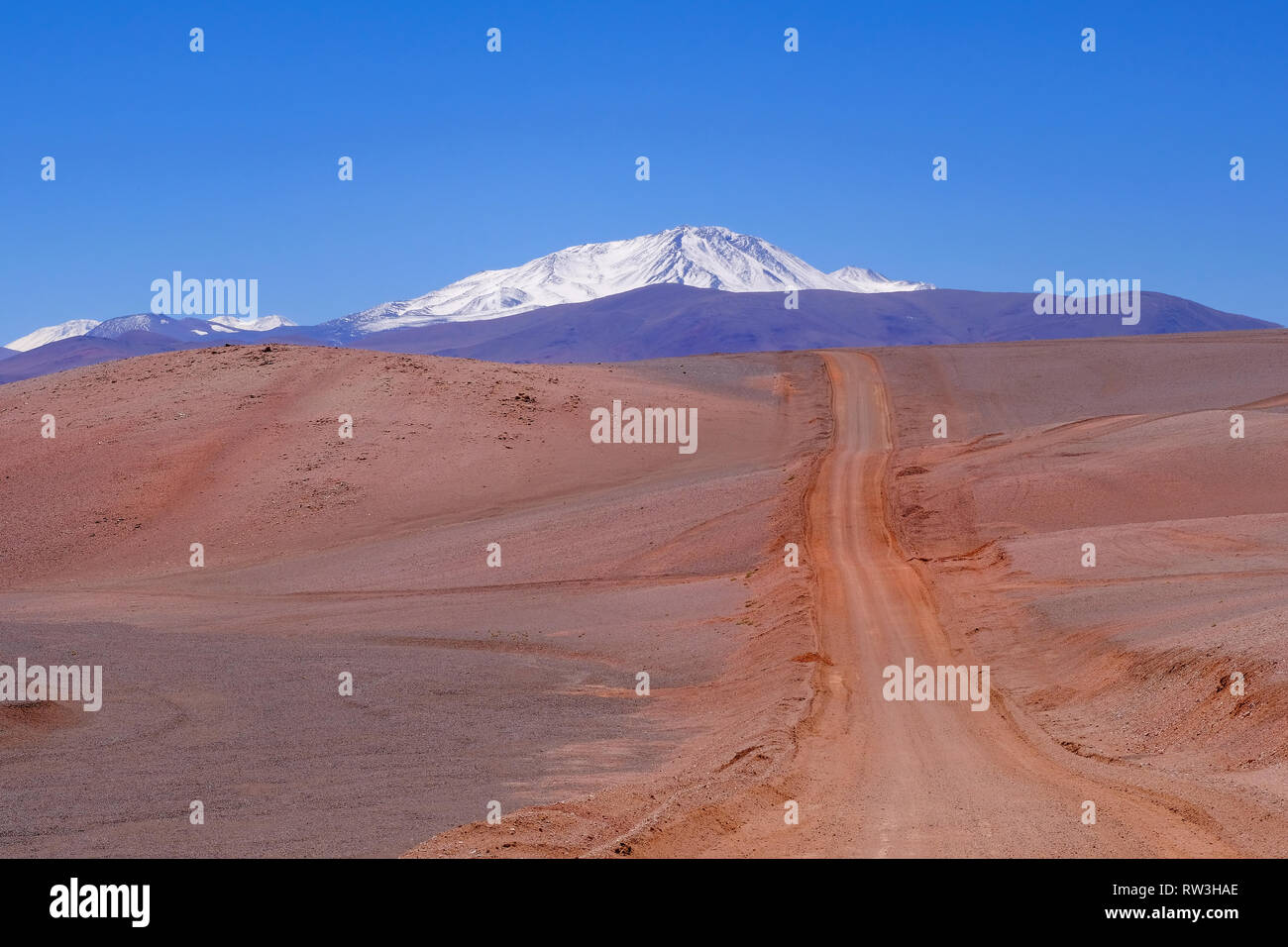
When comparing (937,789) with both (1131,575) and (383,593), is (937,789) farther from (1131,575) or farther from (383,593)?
(383,593)

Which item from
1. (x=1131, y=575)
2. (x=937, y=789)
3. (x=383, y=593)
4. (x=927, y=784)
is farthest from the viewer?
(x=383, y=593)

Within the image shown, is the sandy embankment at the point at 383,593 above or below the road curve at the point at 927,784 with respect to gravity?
above

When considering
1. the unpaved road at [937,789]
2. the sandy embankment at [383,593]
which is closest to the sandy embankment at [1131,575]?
the unpaved road at [937,789]

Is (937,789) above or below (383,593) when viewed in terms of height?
below

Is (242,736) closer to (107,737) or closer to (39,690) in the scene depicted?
(107,737)

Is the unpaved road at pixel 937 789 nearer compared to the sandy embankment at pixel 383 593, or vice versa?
the unpaved road at pixel 937 789

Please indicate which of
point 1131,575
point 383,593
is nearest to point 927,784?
point 1131,575

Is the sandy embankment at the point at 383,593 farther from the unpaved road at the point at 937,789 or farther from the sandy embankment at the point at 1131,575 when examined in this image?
the sandy embankment at the point at 1131,575
